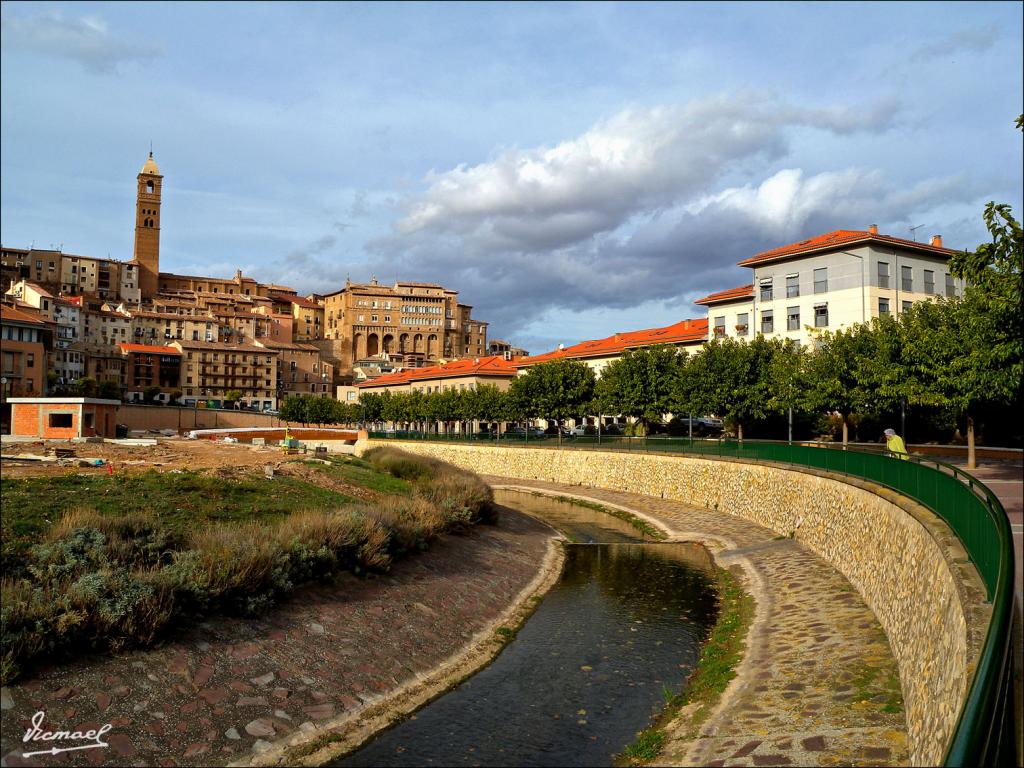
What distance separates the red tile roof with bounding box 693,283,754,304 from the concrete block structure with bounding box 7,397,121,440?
5551 centimetres

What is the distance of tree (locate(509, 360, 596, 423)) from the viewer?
72000 mm

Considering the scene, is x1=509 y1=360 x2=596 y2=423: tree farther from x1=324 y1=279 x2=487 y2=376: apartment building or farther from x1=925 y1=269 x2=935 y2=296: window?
x1=324 y1=279 x2=487 y2=376: apartment building

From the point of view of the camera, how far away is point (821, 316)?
62469 mm

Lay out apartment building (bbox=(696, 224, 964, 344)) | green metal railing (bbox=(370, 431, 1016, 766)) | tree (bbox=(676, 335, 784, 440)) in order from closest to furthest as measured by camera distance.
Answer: green metal railing (bbox=(370, 431, 1016, 766)) → tree (bbox=(676, 335, 784, 440)) → apartment building (bbox=(696, 224, 964, 344))

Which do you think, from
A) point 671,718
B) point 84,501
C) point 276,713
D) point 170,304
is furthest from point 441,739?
point 170,304

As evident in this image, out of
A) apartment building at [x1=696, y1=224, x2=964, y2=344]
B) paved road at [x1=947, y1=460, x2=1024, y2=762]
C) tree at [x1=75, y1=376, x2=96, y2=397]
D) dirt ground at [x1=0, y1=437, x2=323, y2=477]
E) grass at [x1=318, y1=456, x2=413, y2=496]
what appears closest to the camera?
paved road at [x1=947, y1=460, x2=1024, y2=762]

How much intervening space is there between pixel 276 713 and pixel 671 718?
23.6 feet

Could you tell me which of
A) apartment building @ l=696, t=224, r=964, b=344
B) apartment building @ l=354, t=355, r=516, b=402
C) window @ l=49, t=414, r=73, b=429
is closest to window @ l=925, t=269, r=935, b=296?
apartment building @ l=696, t=224, r=964, b=344

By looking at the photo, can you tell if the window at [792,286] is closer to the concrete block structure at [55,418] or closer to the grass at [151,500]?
the grass at [151,500]

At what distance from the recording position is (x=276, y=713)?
1284 centimetres

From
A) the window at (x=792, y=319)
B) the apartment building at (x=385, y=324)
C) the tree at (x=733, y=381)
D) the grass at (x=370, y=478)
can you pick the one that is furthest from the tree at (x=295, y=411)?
the grass at (x=370, y=478)

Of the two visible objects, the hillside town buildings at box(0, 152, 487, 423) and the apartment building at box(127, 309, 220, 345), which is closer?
the hillside town buildings at box(0, 152, 487, 423)

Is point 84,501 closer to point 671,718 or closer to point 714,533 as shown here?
point 671,718

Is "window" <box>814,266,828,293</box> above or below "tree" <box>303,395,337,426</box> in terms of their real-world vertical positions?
above
